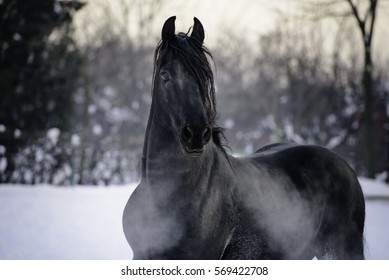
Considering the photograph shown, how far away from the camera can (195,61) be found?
101 inches

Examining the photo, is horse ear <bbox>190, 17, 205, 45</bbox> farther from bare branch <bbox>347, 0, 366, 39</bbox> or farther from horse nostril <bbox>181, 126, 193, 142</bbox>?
bare branch <bbox>347, 0, 366, 39</bbox>

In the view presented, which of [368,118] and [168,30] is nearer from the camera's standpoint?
[168,30]

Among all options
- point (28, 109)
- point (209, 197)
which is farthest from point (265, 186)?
point (28, 109)

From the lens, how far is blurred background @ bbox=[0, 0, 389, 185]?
11.9m

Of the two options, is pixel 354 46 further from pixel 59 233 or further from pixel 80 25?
pixel 59 233

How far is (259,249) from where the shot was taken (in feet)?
9.58

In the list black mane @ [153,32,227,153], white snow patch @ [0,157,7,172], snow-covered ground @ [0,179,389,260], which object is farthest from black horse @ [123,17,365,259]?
white snow patch @ [0,157,7,172]

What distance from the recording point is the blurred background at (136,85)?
1186 centimetres

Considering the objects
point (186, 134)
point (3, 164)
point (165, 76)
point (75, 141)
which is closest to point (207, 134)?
point (186, 134)

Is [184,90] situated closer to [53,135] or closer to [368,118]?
[368,118]

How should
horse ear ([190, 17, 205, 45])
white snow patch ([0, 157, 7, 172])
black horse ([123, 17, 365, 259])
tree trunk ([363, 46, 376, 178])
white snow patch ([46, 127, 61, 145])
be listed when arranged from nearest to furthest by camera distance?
1. black horse ([123, 17, 365, 259])
2. horse ear ([190, 17, 205, 45])
3. tree trunk ([363, 46, 376, 178])
4. white snow patch ([0, 157, 7, 172])
5. white snow patch ([46, 127, 61, 145])

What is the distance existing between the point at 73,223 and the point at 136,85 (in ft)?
59.9

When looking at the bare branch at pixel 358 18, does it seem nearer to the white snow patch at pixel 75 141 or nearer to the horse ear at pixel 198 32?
the white snow patch at pixel 75 141

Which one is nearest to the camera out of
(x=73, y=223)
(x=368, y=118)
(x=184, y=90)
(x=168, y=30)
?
(x=184, y=90)
